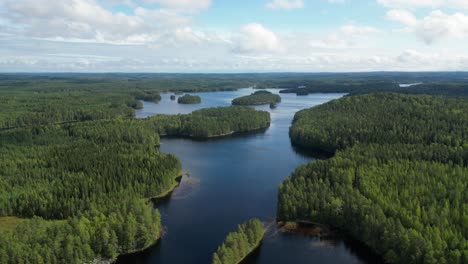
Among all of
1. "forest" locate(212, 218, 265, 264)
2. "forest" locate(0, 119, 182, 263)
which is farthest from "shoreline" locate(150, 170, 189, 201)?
"forest" locate(212, 218, 265, 264)

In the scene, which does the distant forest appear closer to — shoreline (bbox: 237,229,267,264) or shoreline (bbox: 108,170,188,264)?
shoreline (bbox: 108,170,188,264)

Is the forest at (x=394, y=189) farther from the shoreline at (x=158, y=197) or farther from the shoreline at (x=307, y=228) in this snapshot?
the shoreline at (x=158, y=197)

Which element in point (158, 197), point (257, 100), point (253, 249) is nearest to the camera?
point (253, 249)

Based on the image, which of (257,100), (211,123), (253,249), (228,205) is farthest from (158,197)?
(257,100)

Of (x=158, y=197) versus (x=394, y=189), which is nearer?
(x=394, y=189)

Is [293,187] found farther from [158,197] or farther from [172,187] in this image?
[172,187]

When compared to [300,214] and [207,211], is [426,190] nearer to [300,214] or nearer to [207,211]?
[300,214]

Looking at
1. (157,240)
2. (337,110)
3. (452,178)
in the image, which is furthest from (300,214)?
(337,110)
